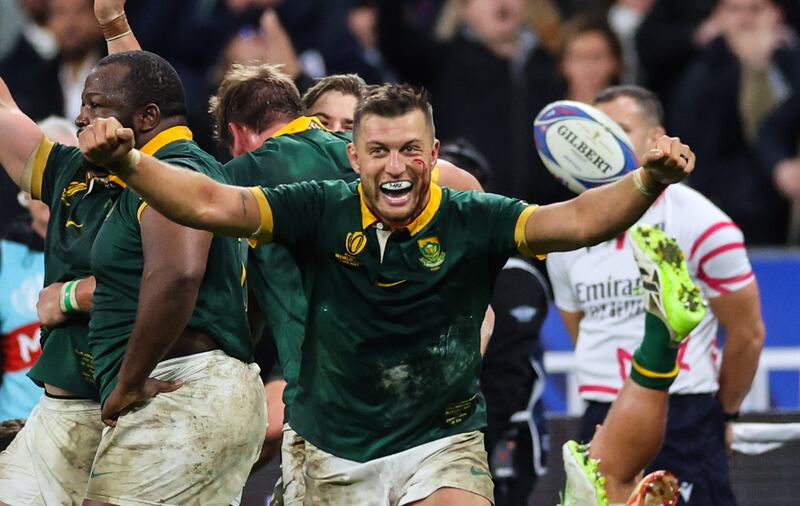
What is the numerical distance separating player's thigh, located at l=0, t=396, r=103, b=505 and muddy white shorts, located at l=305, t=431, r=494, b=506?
85cm

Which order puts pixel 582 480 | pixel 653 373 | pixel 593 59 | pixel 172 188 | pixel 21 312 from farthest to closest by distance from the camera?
pixel 593 59, pixel 21 312, pixel 653 373, pixel 582 480, pixel 172 188

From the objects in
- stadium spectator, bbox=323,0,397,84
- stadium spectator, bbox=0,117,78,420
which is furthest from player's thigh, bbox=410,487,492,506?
stadium spectator, bbox=323,0,397,84

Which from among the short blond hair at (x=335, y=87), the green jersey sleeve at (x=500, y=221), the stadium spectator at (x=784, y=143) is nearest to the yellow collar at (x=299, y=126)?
the short blond hair at (x=335, y=87)

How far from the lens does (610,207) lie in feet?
15.1

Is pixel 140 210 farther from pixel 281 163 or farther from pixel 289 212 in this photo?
pixel 281 163

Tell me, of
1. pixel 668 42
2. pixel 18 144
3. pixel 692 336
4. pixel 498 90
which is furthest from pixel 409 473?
pixel 668 42

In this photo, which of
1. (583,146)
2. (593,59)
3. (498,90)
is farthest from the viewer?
(498,90)

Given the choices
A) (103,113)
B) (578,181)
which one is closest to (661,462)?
(578,181)

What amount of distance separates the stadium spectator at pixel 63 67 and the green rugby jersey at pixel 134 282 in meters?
6.22

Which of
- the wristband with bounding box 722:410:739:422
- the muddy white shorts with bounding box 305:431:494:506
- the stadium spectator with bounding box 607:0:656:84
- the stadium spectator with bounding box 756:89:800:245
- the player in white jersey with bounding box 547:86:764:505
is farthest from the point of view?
the stadium spectator with bounding box 607:0:656:84

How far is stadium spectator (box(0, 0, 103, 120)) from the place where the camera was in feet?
36.9

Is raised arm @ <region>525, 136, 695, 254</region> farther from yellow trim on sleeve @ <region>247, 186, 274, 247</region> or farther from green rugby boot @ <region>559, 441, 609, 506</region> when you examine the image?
green rugby boot @ <region>559, 441, 609, 506</region>

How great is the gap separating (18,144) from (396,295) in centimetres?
150

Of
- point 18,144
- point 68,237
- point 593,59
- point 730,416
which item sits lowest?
point 730,416
